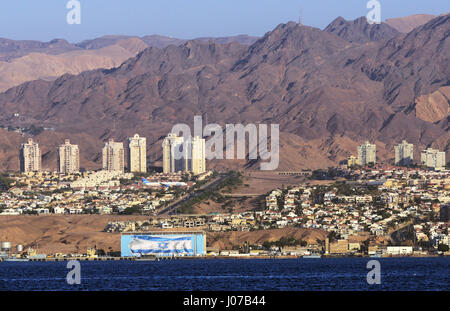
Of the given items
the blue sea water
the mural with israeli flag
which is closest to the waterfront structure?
the mural with israeli flag

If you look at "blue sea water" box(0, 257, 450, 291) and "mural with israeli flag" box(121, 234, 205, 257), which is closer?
"blue sea water" box(0, 257, 450, 291)

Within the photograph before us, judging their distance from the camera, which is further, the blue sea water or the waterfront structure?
the waterfront structure

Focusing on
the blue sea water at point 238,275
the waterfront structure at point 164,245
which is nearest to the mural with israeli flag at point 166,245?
the waterfront structure at point 164,245

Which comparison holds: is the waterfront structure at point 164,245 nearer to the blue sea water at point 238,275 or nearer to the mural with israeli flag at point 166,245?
the mural with israeli flag at point 166,245

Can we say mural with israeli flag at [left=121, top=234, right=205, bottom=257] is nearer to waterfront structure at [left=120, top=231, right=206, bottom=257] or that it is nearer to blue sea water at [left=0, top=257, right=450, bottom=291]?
waterfront structure at [left=120, top=231, right=206, bottom=257]

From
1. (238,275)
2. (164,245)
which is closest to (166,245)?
(164,245)

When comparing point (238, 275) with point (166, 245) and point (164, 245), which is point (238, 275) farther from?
point (166, 245)
